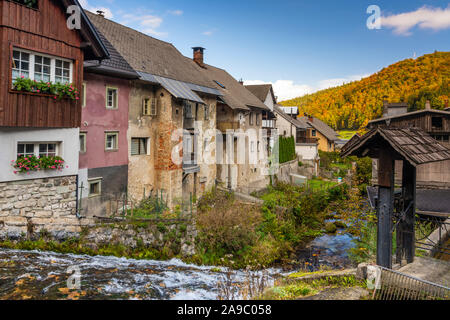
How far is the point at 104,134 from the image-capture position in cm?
1573

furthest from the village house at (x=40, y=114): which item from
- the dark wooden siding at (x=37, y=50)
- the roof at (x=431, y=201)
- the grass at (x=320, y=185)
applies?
the grass at (x=320, y=185)

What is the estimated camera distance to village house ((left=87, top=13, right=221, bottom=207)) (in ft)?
58.3

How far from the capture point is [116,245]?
12273 mm

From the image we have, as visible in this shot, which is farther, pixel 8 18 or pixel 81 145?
pixel 81 145

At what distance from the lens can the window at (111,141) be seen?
16141 millimetres

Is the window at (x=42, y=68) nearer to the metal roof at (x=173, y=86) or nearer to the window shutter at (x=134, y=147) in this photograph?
the metal roof at (x=173, y=86)

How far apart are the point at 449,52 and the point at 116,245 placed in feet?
415

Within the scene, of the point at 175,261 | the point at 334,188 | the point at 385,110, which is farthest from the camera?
the point at 385,110

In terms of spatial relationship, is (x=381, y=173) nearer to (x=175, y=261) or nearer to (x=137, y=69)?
(x=175, y=261)

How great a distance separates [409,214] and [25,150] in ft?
40.5

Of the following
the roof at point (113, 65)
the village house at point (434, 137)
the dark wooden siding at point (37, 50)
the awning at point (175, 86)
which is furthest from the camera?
the village house at point (434, 137)

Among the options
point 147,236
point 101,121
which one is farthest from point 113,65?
point 147,236

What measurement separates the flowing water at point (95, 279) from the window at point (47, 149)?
3.77m

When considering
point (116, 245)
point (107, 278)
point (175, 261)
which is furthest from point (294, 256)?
point (107, 278)
